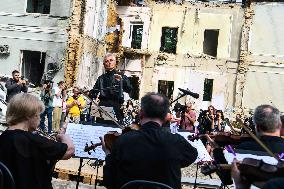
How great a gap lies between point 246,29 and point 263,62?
86.2 inches

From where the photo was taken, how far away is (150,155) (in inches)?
149

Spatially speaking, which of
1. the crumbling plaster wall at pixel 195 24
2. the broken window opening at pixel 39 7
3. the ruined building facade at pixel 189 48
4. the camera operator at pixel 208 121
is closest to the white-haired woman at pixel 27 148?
the camera operator at pixel 208 121

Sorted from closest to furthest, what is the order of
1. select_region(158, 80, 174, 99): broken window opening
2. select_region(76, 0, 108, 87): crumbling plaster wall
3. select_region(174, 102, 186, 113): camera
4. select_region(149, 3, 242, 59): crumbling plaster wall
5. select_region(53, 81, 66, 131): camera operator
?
select_region(174, 102, 186, 113): camera, select_region(53, 81, 66, 131): camera operator, select_region(76, 0, 108, 87): crumbling plaster wall, select_region(149, 3, 242, 59): crumbling plaster wall, select_region(158, 80, 174, 99): broken window opening

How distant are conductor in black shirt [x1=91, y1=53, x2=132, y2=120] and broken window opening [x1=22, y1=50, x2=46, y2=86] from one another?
554 inches

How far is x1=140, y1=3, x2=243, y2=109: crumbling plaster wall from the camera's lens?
29.0 metres

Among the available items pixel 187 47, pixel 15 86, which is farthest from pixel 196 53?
pixel 15 86

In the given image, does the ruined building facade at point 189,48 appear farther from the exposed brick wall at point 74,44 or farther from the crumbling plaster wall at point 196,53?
the exposed brick wall at point 74,44

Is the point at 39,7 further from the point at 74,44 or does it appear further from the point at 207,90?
the point at 207,90

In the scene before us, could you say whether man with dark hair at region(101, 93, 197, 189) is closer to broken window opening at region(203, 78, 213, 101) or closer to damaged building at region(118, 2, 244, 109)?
damaged building at region(118, 2, 244, 109)

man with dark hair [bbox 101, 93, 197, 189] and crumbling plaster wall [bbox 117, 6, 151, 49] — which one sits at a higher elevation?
crumbling plaster wall [bbox 117, 6, 151, 49]

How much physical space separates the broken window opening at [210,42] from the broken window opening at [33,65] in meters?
11.9

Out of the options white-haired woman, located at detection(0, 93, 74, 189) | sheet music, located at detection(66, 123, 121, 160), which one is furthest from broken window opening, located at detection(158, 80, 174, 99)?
white-haired woman, located at detection(0, 93, 74, 189)

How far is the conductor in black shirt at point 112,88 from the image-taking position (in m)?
8.29

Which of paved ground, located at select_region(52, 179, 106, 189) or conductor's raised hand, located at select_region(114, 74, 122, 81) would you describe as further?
conductor's raised hand, located at select_region(114, 74, 122, 81)
